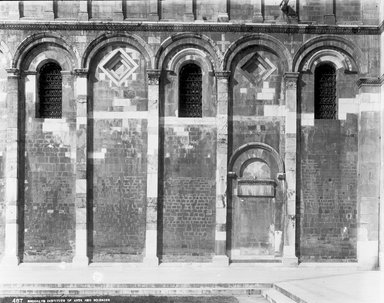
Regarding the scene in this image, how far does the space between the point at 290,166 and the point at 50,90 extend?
25.9ft

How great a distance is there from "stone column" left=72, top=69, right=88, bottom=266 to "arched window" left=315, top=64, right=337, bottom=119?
7.28m

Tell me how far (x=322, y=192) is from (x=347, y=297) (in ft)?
18.0

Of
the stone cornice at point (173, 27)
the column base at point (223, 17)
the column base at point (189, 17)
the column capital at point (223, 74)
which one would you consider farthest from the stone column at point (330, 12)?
the column base at point (189, 17)

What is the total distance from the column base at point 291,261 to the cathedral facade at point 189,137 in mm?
31

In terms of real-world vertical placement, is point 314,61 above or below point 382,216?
above

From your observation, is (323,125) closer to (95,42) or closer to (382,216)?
(382,216)

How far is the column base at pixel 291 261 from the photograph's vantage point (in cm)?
1759

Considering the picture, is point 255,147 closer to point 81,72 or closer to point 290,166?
point 290,166

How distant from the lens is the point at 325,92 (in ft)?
59.7

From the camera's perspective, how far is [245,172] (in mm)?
17969

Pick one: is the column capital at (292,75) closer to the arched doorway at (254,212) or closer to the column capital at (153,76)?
the arched doorway at (254,212)

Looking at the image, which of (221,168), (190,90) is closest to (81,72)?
(190,90)

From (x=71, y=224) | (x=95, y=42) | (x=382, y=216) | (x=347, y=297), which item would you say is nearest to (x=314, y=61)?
(x=382, y=216)

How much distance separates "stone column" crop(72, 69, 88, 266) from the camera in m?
17.6
